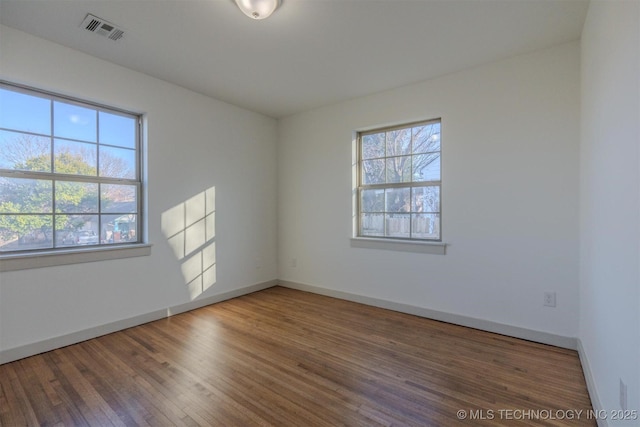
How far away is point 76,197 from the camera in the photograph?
2.76 meters

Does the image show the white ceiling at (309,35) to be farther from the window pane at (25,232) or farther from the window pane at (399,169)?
the window pane at (25,232)

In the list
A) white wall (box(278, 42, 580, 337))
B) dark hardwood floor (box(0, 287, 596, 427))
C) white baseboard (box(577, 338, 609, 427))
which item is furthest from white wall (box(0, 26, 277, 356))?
white baseboard (box(577, 338, 609, 427))

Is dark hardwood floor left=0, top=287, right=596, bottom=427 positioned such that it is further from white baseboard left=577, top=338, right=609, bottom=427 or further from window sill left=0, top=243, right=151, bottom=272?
window sill left=0, top=243, right=151, bottom=272

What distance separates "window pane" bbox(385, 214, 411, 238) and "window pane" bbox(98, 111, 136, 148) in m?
3.04

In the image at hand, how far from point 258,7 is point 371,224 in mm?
2633

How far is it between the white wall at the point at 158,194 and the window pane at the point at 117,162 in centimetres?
19

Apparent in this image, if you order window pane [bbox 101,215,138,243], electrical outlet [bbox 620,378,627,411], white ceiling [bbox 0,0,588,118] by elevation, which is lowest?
electrical outlet [bbox 620,378,627,411]

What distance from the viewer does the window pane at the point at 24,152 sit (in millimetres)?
2368

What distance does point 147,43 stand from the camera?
8.29 feet

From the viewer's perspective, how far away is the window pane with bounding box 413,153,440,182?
10.8 feet

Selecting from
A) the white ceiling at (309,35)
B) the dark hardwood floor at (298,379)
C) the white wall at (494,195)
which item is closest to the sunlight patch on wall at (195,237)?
the dark hardwood floor at (298,379)

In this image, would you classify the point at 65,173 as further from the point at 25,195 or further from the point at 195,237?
the point at 195,237

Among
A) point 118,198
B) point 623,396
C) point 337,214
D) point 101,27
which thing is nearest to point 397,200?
point 337,214

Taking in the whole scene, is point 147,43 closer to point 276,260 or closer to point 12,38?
point 12,38
